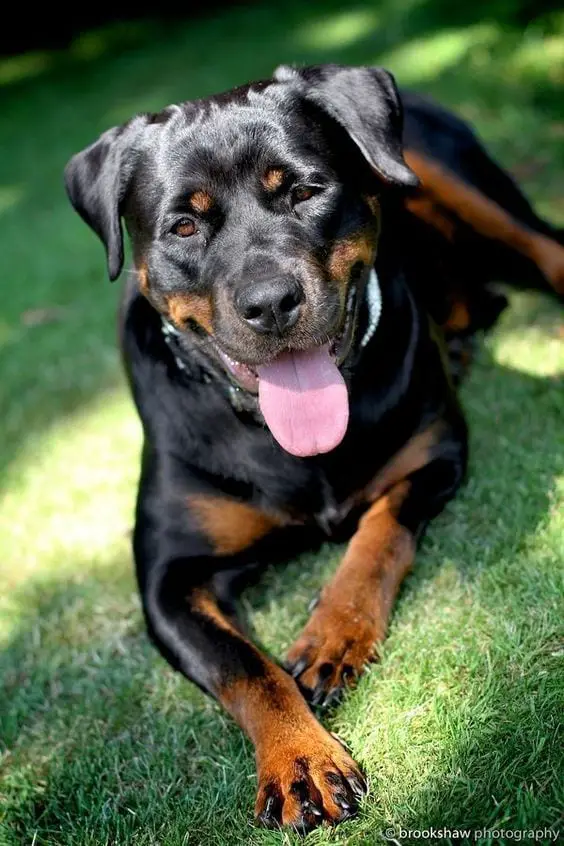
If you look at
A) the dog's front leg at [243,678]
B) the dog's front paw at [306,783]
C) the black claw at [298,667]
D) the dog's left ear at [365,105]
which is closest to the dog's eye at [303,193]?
the dog's left ear at [365,105]

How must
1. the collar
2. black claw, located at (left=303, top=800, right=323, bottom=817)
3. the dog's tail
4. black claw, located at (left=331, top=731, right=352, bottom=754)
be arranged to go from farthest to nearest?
the dog's tail < the collar < black claw, located at (left=331, top=731, right=352, bottom=754) < black claw, located at (left=303, top=800, right=323, bottom=817)

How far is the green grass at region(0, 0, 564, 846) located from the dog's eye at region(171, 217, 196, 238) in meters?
1.02

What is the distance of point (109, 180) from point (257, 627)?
4.28 ft

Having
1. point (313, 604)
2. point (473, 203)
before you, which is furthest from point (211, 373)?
point (473, 203)

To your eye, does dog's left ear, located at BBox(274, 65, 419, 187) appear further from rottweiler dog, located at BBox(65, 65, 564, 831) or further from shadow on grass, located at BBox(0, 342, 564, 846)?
shadow on grass, located at BBox(0, 342, 564, 846)

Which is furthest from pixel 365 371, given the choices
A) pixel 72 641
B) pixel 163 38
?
pixel 163 38

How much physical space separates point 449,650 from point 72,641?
45.9 inches

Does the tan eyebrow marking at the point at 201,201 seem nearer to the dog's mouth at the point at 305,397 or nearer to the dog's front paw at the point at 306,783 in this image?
the dog's mouth at the point at 305,397

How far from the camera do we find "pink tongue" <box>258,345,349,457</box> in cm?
245

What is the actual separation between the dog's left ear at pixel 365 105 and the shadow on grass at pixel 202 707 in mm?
957

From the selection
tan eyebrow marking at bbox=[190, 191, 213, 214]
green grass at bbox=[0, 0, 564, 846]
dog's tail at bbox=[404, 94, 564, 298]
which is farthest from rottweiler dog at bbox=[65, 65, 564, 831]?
dog's tail at bbox=[404, 94, 564, 298]

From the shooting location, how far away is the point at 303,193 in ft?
8.11

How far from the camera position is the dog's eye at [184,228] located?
2525mm

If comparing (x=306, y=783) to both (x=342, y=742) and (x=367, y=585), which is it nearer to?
(x=342, y=742)
